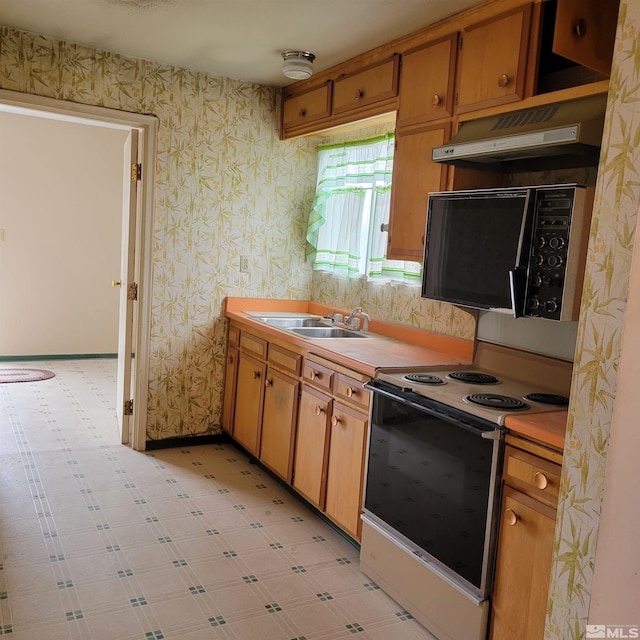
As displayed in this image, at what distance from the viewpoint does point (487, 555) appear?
1953 millimetres

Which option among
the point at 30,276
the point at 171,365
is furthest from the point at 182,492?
the point at 30,276

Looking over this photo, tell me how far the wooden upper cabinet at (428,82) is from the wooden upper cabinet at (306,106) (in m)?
0.69

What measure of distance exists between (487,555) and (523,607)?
0.17 m

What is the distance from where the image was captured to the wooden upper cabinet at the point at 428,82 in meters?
2.61

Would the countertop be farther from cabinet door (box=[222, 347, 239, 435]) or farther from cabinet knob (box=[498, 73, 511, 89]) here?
cabinet knob (box=[498, 73, 511, 89])

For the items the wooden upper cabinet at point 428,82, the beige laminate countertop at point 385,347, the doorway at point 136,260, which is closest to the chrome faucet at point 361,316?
the beige laminate countertop at point 385,347

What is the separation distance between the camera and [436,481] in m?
2.16

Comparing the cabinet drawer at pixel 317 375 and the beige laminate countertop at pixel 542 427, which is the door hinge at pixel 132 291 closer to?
the cabinet drawer at pixel 317 375

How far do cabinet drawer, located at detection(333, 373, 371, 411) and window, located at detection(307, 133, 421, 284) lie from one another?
2.67ft

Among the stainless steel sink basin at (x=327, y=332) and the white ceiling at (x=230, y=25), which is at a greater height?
the white ceiling at (x=230, y=25)

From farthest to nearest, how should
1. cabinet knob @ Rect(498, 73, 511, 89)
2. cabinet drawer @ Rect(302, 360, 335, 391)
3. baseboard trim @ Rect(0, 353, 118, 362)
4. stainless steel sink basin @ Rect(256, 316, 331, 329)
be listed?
1. baseboard trim @ Rect(0, 353, 118, 362)
2. stainless steel sink basin @ Rect(256, 316, 331, 329)
3. cabinet drawer @ Rect(302, 360, 335, 391)
4. cabinet knob @ Rect(498, 73, 511, 89)

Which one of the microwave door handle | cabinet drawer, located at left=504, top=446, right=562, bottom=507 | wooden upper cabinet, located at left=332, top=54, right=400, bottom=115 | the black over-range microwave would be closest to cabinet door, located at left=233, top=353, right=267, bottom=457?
the black over-range microwave

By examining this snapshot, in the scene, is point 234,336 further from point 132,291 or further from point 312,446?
point 312,446

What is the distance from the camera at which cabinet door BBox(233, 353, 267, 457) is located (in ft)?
11.8
